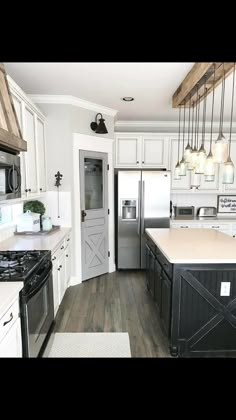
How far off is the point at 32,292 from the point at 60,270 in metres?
1.11

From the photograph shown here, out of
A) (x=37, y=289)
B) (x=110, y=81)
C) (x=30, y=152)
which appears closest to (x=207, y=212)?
(x=110, y=81)

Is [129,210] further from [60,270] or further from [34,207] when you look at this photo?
[60,270]

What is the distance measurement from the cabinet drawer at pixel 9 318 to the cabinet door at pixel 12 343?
0.10ft

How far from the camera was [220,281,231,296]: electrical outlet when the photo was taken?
2033mm

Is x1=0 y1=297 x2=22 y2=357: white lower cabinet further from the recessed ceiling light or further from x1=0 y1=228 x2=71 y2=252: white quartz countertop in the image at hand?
the recessed ceiling light

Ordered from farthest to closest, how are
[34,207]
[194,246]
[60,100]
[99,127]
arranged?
[99,127]
[60,100]
[34,207]
[194,246]

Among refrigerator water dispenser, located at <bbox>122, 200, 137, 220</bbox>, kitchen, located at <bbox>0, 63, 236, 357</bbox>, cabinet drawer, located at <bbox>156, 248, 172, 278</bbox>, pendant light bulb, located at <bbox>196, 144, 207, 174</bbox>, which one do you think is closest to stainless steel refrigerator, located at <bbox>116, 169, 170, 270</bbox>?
refrigerator water dispenser, located at <bbox>122, 200, 137, 220</bbox>

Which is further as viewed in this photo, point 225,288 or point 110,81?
point 110,81

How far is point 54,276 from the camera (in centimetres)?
254

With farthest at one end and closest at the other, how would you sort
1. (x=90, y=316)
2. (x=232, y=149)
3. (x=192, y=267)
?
(x=232, y=149) → (x=90, y=316) → (x=192, y=267)

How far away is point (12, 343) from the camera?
144 cm
